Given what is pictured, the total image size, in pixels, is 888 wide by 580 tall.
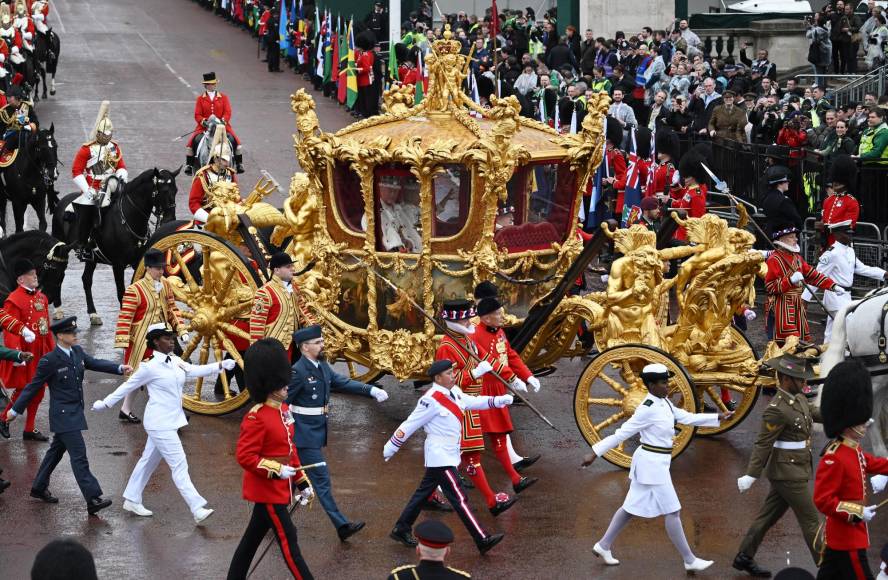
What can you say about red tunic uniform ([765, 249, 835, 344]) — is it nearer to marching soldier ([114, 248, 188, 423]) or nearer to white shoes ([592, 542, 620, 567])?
white shoes ([592, 542, 620, 567])

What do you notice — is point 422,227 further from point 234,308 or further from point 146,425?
Answer: point 146,425

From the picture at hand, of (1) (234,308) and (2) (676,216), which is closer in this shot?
(2) (676,216)

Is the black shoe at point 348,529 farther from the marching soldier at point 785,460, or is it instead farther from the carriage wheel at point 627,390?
the marching soldier at point 785,460

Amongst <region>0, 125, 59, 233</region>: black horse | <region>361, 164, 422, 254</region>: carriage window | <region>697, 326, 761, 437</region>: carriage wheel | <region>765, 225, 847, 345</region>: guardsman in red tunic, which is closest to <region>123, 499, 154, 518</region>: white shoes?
<region>361, 164, 422, 254</region>: carriage window

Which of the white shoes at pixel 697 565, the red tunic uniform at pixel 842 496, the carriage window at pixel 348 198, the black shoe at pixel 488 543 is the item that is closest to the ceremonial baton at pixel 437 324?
the carriage window at pixel 348 198

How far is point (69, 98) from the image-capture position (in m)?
33.5

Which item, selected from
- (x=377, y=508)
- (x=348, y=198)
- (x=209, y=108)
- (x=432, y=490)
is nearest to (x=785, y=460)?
(x=432, y=490)

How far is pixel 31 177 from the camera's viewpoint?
21812 millimetres

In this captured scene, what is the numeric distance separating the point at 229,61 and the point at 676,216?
93.9ft

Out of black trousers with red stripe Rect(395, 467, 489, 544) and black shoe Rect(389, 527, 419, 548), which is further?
black shoe Rect(389, 527, 419, 548)

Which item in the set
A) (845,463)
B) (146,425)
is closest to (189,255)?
(146,425)

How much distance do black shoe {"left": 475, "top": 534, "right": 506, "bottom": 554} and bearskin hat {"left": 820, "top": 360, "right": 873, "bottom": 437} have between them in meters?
2.38

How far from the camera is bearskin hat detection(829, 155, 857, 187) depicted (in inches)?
635

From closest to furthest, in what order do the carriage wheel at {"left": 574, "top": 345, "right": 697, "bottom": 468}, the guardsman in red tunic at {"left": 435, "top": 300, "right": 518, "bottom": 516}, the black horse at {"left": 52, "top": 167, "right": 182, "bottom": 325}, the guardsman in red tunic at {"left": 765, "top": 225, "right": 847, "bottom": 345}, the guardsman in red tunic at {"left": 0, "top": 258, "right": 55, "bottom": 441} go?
the guardsman in red tunic at {"left": 435, "top": 300, "right": 518, "bottom": 516} < the carriage wheel at {"left": 574, "top": 345, "right": 697, "bottom": 468} < the guardsman in red tunic at {"left": 0, "top": 258, "right": 55, "bottom": 441} < the guardsman in red tunic at {"left": 765, "top": 225, "right": 847, "bottom": 345} < the black horse at {"left": 52, "top": 167, "right": 182, "bottom": 325}
